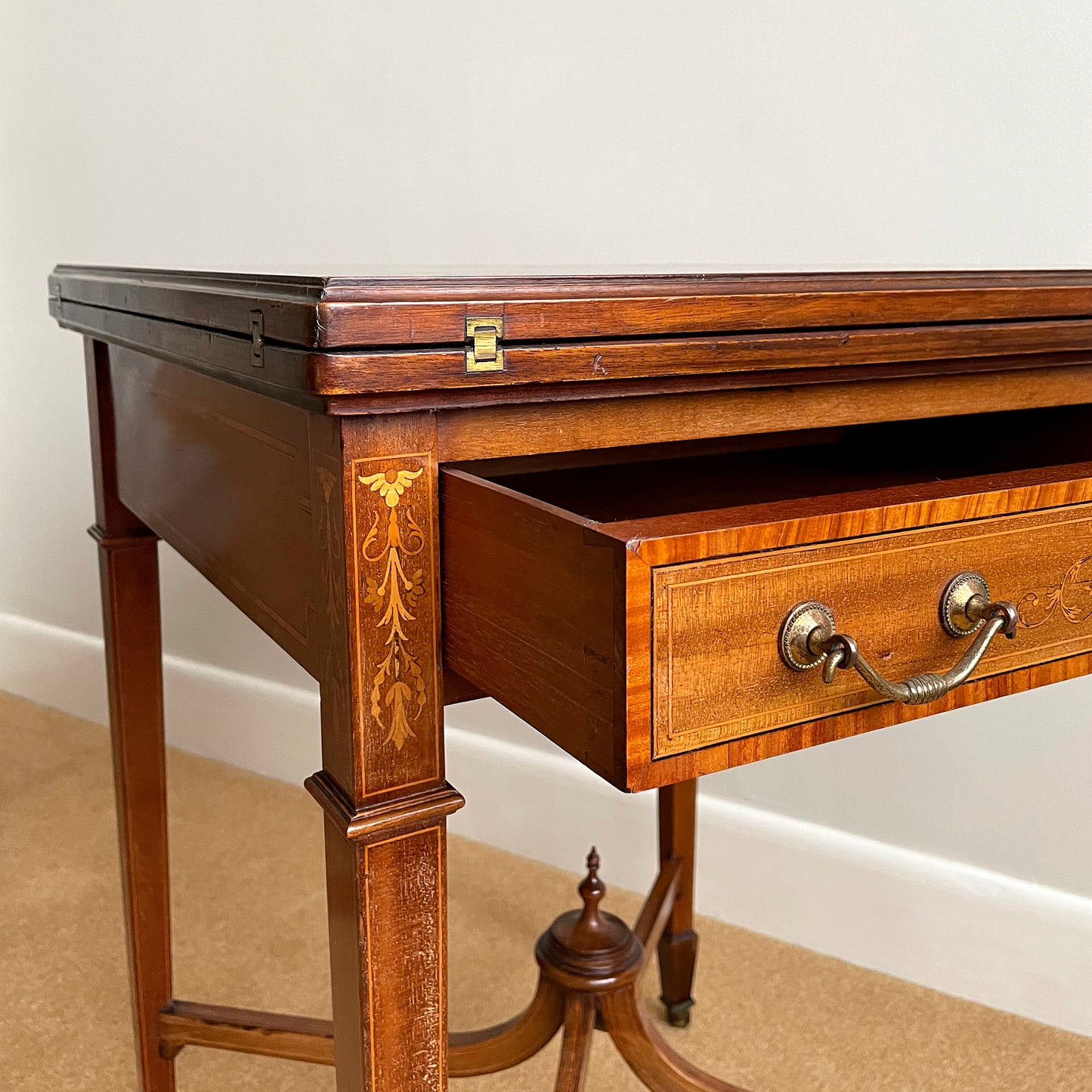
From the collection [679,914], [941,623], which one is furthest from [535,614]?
[679,914]

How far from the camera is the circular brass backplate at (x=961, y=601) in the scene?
531 mm

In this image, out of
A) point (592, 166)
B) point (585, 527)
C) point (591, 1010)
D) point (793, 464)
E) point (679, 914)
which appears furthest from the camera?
point (592, 166)

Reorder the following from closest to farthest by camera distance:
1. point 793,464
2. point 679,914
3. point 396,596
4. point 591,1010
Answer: point 396,596
point 793,464
point 591,1010
point 679,914

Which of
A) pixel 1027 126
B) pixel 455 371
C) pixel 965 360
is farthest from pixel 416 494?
pixel 1027 126

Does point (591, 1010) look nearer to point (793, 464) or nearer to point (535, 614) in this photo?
point (793, 464)

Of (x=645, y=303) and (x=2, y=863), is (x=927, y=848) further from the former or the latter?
(x=2, y=863)

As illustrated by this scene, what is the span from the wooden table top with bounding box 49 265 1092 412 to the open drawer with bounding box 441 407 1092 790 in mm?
65

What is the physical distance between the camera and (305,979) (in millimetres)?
1382

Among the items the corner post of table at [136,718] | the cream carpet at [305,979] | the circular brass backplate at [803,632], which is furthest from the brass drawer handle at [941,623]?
the cream carpet at [305,979]

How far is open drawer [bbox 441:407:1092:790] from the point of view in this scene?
453 mm

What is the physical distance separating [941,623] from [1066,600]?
10 centimetres

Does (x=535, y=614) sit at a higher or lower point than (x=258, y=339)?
lower

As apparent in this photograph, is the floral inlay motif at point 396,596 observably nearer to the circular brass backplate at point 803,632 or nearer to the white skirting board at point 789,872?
the circular brass backplate at point 803,632

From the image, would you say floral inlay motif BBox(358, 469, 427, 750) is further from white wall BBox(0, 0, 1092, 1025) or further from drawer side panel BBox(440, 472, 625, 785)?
white wall BBox(0, 0, 1092, 1025)
